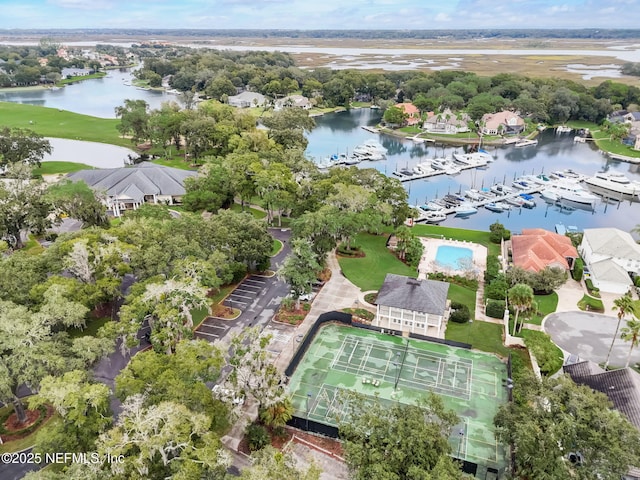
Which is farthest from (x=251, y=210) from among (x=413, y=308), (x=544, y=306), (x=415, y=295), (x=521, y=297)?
(x=521, y=297)

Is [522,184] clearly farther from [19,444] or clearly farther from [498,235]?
[19,444]

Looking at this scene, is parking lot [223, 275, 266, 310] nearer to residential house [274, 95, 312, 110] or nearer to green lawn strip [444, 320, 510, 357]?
green lawn strip [444, 320, 510, 357]

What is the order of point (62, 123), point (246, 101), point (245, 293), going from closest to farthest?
point (245, 293), point (62, 123), point (246, 101)

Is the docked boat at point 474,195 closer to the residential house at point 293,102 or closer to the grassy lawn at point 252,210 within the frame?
the grassy lawn at point 252,210

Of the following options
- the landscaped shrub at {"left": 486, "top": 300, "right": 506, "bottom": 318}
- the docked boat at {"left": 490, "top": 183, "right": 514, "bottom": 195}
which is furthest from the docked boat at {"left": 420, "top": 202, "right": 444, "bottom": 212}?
the landscaped shrub at {"left": 486, "top": 300, "right": 506, "bottom": 318}

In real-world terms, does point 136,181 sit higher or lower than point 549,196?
higher

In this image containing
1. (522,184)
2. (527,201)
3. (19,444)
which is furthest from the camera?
(522,184)

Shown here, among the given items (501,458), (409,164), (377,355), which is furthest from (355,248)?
(409,164)

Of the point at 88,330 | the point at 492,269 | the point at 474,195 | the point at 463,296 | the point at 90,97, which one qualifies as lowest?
the point at 463,296
